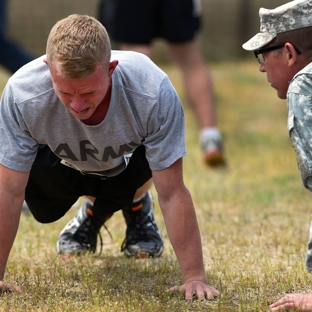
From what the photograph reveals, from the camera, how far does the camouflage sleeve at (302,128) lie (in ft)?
→ 8.20

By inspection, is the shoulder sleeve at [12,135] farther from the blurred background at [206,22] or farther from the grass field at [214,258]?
the blurred background at [206,22]

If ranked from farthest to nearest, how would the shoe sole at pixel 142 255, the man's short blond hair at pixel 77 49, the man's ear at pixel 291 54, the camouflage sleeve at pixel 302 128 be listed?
the shoe sole at pixel 142 255
the man's ear at pixel 291 54
the man's short blond hair at pixel 77 49
the camouflage sleeve at pixel 302 128

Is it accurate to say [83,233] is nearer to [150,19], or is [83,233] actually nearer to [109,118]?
[109,118]

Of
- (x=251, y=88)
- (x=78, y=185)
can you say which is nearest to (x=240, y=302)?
(x=78, y=185)

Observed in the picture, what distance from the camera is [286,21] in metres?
2.78

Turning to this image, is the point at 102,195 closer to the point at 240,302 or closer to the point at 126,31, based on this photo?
the point at 240,302

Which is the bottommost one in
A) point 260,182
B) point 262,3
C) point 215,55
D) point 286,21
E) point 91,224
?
point 215,55

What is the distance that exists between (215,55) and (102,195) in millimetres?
11134

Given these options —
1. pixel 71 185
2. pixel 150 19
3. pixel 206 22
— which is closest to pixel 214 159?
pixel 150 19

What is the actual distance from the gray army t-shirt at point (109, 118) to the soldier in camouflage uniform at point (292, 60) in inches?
17.2

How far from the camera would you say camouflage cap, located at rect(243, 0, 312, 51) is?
108 inches

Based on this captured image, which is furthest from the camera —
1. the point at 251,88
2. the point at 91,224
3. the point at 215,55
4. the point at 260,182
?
the point at 215,55

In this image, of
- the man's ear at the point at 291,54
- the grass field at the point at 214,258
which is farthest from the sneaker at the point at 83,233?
the man's ear at the point at 291,54

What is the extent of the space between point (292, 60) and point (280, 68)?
0.07 m
